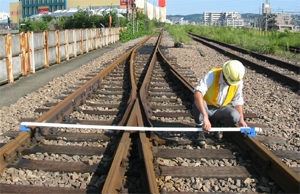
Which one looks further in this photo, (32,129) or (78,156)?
(32,129)

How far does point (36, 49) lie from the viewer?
36.0 feet

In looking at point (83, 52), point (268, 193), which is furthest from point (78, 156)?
point (83, 52)

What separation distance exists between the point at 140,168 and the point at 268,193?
122cm

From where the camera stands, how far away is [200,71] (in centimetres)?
1009

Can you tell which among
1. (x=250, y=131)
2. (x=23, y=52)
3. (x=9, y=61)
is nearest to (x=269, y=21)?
(x=23, y=52)

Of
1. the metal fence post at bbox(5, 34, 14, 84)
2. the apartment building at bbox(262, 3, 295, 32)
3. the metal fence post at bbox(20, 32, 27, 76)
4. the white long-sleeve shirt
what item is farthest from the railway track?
the apartment building at bbox(262, 3, 295, 32)

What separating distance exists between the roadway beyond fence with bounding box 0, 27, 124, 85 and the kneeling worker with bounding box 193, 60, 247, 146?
20.3ft

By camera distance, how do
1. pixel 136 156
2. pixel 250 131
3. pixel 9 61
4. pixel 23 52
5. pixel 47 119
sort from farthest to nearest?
1. pixel 23 52
2. pixel 9 61
3. pixel 47 119
4. pixel 250 131
5. pixel 136 156

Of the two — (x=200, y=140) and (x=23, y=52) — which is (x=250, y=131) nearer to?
(x=200, y=140)

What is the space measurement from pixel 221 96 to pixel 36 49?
8.52 m

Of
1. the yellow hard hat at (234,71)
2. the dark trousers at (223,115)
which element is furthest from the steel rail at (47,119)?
the yellow hard hat at (234,71)

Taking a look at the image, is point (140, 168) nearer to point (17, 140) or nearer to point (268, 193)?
point (268, 193)

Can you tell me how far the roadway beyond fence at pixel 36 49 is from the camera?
8.59 meters

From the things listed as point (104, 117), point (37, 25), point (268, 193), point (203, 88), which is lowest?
point (268, 193)
